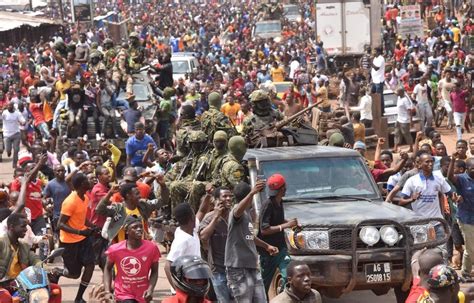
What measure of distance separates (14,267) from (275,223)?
8.04 feet

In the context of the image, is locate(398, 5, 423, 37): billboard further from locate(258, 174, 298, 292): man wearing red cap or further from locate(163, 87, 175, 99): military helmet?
locate(258, 174, 298, 292): man wearing red cap

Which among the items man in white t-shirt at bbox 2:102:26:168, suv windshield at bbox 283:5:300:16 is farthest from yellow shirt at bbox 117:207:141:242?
suv windshield at bbox 283:5:300:16

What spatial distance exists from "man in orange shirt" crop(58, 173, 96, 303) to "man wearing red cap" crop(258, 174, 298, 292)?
1.97 metres

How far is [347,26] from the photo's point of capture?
1527 inches

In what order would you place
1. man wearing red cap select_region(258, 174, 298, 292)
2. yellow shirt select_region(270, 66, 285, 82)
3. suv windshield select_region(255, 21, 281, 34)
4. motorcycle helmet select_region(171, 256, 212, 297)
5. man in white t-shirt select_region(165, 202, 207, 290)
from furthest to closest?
suv windshield select_region(255, 21, 281, 34) → yellow shirt select_region(270, 66, 285, 82) → man wearing red cap select_region(258, 174, 298, 292) → man in white t-shirt select_region(165, 202, 207, 290) → motorcycle helmet select_region(171, 256, 212, 297)

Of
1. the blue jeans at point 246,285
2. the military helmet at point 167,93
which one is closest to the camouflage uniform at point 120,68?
the military helmet at point 167,93

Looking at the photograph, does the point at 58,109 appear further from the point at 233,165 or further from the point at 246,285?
the point at 246,285

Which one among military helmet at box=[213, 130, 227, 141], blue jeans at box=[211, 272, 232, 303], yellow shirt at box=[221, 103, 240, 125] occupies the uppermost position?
military helmet at box=[213, 130, 227, 141]

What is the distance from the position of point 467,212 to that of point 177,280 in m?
7.57

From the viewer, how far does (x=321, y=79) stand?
1271 inches

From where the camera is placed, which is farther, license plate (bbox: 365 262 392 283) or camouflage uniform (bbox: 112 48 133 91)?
camouflage uniform (bbox: 112 48 133 91)

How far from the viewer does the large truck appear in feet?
126

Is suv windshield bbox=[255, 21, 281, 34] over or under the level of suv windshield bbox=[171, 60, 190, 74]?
under

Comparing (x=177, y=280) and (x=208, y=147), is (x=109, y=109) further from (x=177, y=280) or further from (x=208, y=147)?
(x=177, y=280)
